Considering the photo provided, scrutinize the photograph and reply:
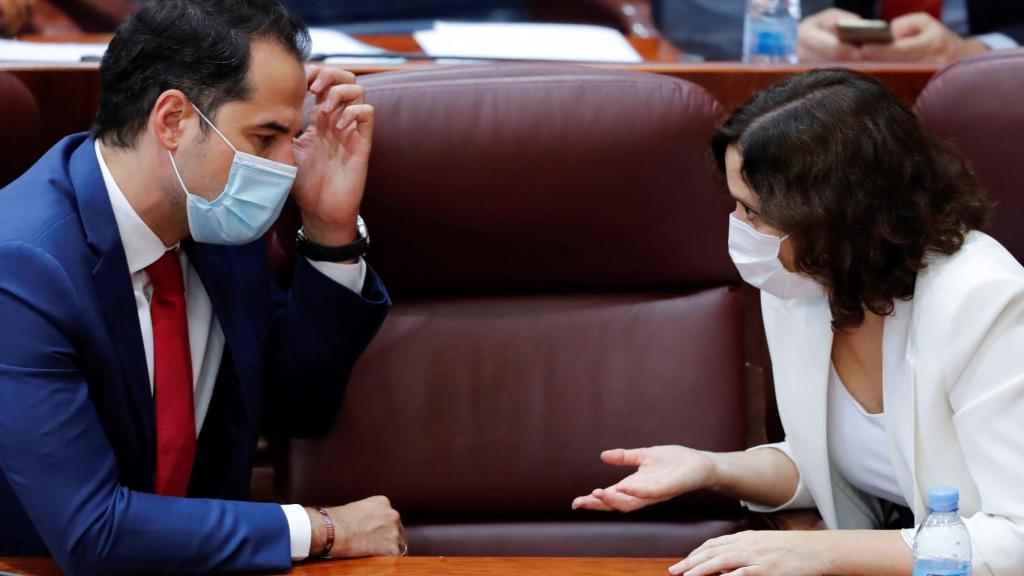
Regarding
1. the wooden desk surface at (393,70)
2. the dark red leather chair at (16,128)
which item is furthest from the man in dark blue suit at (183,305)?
the wooden desk surface at (393,70)

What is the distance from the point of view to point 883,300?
1.50 m

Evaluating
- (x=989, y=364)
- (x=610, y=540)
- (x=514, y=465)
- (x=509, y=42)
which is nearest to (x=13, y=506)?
(x=514, y=465)

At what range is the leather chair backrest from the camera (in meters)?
1.70

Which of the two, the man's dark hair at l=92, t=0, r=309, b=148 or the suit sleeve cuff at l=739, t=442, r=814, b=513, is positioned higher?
the man's dark hair at l=92, t=0, r=309, b=148

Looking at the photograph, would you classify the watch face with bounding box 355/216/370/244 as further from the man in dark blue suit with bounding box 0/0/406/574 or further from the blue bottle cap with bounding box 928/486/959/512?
the blue bottle cap with bounding box 928/486/959/512

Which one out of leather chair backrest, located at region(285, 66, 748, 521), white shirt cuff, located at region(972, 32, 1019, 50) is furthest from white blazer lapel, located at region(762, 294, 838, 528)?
white shirt cuff, located at region(972, 32, 1019, 50)

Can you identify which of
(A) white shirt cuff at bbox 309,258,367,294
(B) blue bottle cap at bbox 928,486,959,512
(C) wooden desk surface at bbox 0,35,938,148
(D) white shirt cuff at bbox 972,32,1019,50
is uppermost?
(C) wooden desk surface at bbox 0,35,938,148

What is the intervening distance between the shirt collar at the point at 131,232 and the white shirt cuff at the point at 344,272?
0.66 feet

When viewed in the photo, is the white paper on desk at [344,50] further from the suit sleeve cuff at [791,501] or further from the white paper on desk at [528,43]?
the suit sleeve cuff at [791,501]

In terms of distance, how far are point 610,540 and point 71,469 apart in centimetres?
71

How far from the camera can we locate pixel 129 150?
1.51m

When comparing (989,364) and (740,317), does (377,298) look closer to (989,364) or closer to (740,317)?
(740,317)

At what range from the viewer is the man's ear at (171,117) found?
1.49 meters

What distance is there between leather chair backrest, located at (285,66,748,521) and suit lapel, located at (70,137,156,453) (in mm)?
344
